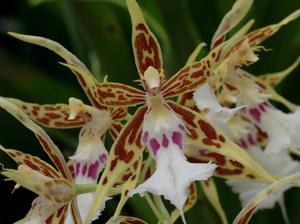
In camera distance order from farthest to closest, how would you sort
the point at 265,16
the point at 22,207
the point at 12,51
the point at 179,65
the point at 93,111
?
the point at 12,51, the point at 22,207, the point at 265,16, the point at 179,65, the point at 93,111

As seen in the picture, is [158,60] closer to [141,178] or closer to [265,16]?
[141,178]

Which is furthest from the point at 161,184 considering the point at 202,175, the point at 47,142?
the point at 47,142

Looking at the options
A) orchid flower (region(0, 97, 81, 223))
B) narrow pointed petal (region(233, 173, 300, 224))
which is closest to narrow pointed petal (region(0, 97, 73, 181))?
orchid flower (region(0, 97, 81, 223))

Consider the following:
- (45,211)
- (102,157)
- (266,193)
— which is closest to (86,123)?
(102,157)

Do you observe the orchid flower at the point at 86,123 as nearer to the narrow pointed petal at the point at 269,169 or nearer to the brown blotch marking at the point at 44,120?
the brown blotch marking at the point at 44,120

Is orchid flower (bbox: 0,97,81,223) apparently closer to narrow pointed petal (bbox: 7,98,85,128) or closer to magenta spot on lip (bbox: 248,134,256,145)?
narrow pointed petal (bbox: 7,98,85,128)

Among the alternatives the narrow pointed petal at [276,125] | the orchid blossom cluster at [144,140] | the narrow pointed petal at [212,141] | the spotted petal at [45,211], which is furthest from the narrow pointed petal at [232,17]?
the spotted petal at [45,211]
